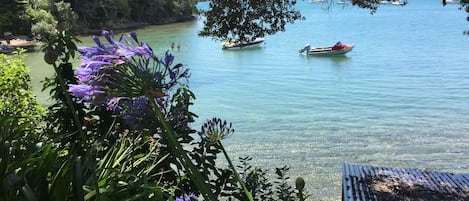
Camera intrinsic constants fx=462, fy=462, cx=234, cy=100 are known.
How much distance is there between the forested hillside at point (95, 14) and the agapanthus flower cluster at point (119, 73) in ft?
89.4

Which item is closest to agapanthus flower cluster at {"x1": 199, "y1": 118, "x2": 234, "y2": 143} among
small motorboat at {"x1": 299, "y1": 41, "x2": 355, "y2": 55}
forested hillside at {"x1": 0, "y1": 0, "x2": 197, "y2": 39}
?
small motorboat at {"x1": 299, "y1": 41, "x2": 355, "y2": 55}

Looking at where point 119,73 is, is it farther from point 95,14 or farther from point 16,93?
point 95,14

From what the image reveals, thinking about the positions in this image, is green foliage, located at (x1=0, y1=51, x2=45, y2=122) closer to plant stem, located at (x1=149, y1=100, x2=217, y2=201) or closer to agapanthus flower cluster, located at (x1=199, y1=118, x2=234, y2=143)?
agapanthus flower cluster, located at (x1=199, y1=118, x2=234, y2=143)

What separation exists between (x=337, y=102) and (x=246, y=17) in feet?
32.4

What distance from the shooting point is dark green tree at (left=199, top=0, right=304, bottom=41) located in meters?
5.12

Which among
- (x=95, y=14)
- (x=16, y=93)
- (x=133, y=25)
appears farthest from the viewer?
(x=133, y=25)

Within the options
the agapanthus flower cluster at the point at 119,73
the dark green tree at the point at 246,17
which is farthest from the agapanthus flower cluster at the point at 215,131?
the dark green tree at the point at 246,17

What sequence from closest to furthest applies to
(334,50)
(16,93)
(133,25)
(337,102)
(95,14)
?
(16,93)
(337,102)
(334,50)
(95,14)
(133,25)

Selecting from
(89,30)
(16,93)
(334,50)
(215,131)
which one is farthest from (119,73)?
(89,30)

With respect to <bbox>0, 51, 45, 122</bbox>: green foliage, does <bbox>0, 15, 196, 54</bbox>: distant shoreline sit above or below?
below

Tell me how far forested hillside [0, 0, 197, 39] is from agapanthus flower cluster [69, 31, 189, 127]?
89.4 ft

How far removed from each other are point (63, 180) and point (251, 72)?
19.8 m

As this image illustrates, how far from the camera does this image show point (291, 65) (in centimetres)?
2262

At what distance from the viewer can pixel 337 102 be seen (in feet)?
47.7
